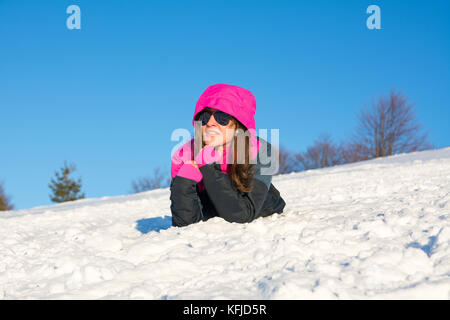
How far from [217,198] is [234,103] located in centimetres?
82

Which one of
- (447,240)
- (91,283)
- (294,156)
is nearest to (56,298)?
(91,283)

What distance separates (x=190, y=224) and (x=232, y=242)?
30.0 inches

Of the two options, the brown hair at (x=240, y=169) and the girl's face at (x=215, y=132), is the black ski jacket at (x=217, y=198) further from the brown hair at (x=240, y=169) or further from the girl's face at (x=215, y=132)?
the girl's face at (x=215, y=132)

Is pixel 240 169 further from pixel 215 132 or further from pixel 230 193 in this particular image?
pixel 215 132

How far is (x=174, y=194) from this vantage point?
3.38 metres

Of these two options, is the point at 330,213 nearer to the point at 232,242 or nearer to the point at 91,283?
the point at 232,242

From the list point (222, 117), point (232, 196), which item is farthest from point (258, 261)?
point (222, 117)

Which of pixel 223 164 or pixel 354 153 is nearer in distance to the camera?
pixel 223 164

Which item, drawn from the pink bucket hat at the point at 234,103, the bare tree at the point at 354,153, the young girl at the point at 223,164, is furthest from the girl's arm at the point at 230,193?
the bare tree at the point at 354,153

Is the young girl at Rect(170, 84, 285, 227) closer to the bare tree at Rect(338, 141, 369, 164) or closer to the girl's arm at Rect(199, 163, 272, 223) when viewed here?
the girl's arm at Rect(199, 163, 272, 223)

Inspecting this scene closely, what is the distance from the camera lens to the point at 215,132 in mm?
3408

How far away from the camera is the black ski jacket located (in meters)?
3.24

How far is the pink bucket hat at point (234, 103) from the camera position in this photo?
339 cm
